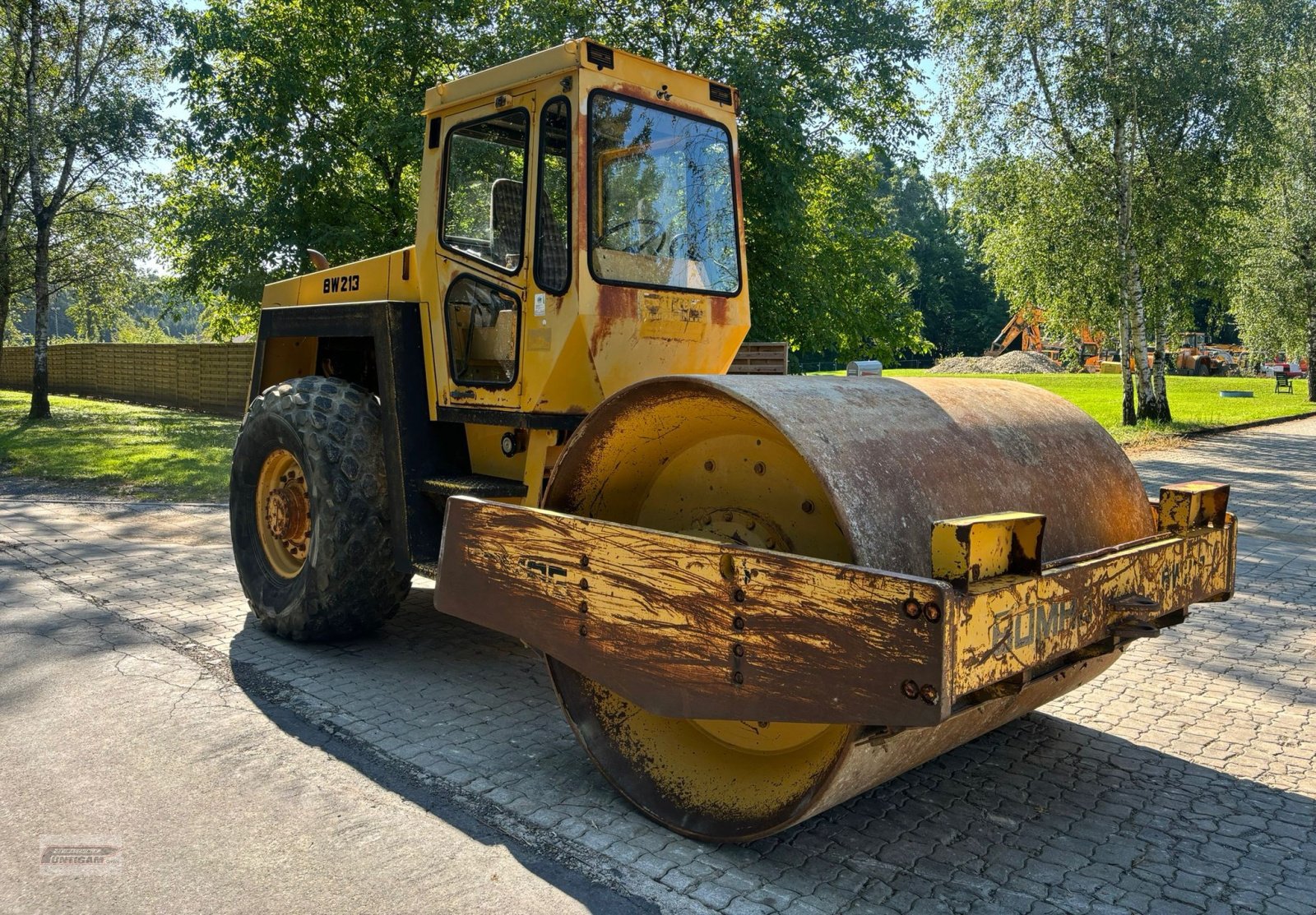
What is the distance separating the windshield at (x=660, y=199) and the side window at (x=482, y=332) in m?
0.59

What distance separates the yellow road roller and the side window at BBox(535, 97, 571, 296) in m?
0.02

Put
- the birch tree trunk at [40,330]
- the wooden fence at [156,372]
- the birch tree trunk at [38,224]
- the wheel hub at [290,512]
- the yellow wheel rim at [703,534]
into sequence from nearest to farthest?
the yellow wheel rim at [703,534] < the wheel hub at [290,512] < the birch tree trunk at [38,224] < the birch tree trunk at [40,330] < the wooden fence at [156,372]

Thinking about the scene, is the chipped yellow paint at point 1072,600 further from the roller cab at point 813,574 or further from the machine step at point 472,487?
the machine step at point 472,487

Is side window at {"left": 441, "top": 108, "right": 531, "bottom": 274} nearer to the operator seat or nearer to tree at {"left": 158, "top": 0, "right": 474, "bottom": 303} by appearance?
the operator seat

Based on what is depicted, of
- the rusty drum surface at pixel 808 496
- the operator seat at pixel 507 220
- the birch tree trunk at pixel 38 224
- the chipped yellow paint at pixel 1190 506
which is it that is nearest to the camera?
the rusty drum surface at pixel 808 496

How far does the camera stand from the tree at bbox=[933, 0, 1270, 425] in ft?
64.1

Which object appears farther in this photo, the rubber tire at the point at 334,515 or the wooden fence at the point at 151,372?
the wooden fence at the point at 151,372

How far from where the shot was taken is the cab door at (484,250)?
5.05 m

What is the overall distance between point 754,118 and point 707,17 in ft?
8.95

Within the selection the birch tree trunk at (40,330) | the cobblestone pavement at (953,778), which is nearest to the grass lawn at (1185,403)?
the cobblestone pavement at (953,778)

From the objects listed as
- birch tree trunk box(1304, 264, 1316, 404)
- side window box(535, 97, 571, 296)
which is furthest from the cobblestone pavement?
birch tree trunk box(1304, 264, 1316, 404)

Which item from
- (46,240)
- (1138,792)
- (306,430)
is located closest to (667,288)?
(306,430)

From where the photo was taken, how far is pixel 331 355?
691 cm
